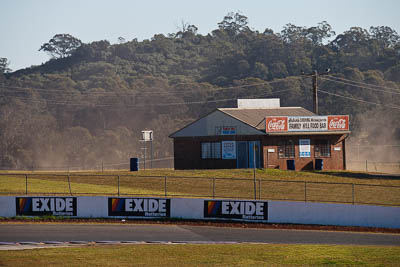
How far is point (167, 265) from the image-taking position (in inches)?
864

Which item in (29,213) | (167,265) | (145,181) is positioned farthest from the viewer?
(145,181)

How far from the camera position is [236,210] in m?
33.6

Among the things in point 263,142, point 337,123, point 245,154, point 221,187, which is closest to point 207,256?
point 221,187

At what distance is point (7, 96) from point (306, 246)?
107729 mm

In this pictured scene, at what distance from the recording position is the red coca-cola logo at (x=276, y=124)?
56906 millimetres

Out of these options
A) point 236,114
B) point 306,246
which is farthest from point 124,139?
point 306,246

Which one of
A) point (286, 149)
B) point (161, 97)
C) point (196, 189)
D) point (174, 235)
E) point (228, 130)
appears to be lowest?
point (174, 235)

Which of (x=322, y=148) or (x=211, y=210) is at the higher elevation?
(x=322, y=148)

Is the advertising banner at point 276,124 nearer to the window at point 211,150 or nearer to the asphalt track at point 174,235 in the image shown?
the window at point 211,150

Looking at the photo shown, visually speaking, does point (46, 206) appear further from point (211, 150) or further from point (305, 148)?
point (305, 148)

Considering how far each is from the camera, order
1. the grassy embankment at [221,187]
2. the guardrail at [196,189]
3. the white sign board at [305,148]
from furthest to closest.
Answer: the white sign board at [305,148]
the grassy embankment at [221,187]
the guardrail at [196,189]

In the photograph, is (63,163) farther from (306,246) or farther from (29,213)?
(306,246)

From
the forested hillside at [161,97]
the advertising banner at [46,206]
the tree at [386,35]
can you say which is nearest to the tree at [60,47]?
the forested hillside at [161,97]

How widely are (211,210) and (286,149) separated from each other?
1004 inches
